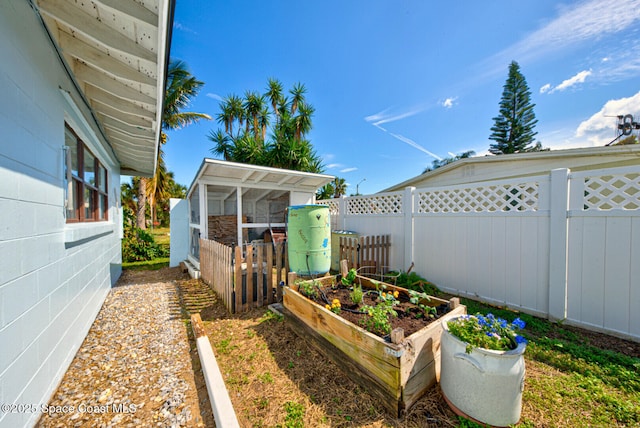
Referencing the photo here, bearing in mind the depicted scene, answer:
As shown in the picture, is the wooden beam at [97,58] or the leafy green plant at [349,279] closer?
the wooden beam at [97,58]

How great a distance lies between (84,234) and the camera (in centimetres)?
297

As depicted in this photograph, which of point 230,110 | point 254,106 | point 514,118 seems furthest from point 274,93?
point 514,118

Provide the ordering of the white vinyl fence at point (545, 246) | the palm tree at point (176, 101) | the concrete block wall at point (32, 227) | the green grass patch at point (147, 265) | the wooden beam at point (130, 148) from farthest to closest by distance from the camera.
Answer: the palm tree at point (176, 101), the green grass patch at point (147, 265), the wooden beam at point (130, 148), the white vinyl fence at point (545, 246), the concrete block wall at point (32, 227)

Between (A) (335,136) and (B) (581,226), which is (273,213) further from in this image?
(A) (335,136)

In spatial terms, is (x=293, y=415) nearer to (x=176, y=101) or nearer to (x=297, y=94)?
(x=176, y=101)

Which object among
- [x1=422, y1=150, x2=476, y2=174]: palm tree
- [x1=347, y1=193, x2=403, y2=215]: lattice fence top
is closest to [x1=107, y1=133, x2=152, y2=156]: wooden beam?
[x1=347, y1=193, x2=403, y2=215]: lattice fence top

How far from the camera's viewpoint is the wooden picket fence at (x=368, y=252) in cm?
513

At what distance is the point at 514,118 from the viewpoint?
19297mm

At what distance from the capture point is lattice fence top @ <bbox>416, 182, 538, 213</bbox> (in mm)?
3549

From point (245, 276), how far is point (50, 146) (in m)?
2.93

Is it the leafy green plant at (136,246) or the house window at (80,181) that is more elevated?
the house window at (80,181)

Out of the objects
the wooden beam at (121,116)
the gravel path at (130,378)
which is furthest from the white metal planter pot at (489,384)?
the wooden beam at (121,116)

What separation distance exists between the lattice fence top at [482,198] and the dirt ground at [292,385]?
1.89 m

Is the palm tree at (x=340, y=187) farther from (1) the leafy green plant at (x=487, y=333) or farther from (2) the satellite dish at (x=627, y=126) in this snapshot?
(1) the leafy green plant at (x=487, y=333)
